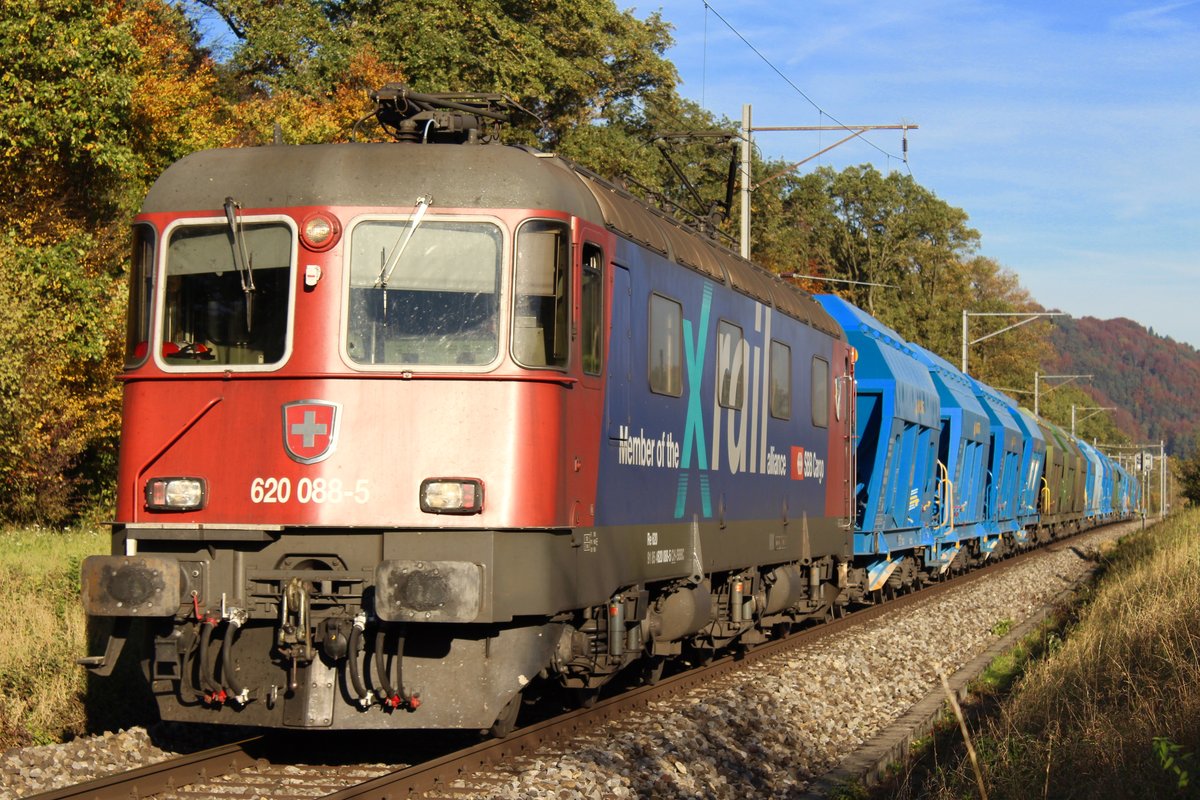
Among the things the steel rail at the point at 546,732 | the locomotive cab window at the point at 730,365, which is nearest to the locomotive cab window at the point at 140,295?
the steel rail at the point at 546,732

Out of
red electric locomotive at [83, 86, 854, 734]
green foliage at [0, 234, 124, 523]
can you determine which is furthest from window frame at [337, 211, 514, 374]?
green foliage at [0, 234, 124, 523]

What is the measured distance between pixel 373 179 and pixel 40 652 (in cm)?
473

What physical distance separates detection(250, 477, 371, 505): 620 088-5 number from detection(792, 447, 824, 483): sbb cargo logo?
20.5 ft

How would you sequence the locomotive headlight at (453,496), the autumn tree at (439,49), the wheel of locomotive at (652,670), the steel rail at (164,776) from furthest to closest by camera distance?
the autumn tree at (439,49) → the wheel of locomotive at (652,670) → the locomotive headlight at (453,496) → the steel rail at (164,776)

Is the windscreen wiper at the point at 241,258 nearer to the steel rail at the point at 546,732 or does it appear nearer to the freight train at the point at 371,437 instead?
the freight train at the point at 371,437

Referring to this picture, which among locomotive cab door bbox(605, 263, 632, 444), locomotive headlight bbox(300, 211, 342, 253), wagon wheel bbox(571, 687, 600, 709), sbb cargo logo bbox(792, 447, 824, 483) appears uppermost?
locomotive headlight bbox(300, 211, 342, 253)

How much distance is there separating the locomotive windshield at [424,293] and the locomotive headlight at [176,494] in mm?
1104

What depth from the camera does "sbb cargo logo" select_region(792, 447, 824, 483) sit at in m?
13.3

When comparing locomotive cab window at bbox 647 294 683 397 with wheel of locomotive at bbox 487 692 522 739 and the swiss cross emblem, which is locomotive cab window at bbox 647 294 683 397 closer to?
wheel of locomotive at bbox 487 692 522 739

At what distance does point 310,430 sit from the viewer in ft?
25.6

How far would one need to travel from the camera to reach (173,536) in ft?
25.8

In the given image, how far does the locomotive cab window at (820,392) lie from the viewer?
14.1 m

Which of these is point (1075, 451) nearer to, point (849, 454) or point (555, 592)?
point (849, 454)

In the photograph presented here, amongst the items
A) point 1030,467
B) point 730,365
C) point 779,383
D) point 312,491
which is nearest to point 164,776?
point 312,491
